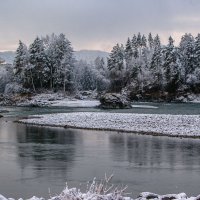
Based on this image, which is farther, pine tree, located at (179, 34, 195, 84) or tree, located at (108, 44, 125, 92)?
tree, located at (108, 44, 125, 92)

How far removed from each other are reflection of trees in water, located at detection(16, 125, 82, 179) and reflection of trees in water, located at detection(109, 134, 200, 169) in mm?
2903

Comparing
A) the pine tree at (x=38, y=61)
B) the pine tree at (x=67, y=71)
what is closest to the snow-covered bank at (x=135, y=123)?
the pine tree at (x=67, y=71)

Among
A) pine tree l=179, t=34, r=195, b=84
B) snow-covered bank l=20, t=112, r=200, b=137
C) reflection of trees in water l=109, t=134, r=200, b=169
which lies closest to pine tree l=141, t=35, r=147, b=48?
pine tree l=179, t=34, r=195, b=84

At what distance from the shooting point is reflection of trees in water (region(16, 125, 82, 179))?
2142 cm

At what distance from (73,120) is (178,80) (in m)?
76.0

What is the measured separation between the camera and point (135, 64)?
143500 millimetres

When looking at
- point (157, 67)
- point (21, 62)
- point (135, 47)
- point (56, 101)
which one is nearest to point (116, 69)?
point (157, 67)

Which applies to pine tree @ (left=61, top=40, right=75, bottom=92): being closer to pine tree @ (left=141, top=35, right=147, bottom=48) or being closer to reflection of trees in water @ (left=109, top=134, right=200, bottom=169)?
pine tree @ (left=141, top=35, right=147, bottom=48)

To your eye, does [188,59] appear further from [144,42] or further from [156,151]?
[156,151]

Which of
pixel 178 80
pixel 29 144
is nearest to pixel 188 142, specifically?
pixel 29 144

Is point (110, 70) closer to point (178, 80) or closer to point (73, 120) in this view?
point (178, 80)

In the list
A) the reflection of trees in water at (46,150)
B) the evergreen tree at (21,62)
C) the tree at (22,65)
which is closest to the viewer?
the reflection of trees in water at (46,150)

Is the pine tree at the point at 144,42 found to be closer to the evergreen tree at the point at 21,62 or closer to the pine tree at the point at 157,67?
the pine tree at the point at 157,67

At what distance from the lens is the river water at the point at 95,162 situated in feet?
57.5
